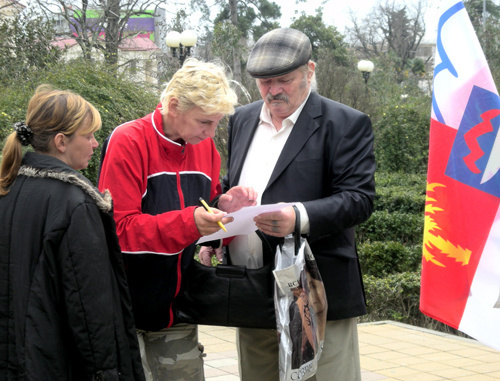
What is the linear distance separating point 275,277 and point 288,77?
0.92m

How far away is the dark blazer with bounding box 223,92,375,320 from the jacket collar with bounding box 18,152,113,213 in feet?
2.95

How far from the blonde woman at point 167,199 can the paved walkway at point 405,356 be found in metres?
2.00

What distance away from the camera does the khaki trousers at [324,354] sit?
9.62ft

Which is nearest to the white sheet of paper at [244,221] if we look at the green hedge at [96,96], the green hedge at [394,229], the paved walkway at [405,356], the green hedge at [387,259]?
the paved walkway at [405,356]

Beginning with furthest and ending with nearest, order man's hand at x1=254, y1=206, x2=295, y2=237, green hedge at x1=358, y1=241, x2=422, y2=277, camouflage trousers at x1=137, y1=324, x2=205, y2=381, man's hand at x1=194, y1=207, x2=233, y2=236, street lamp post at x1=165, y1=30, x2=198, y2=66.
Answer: street lamp post at x1=165, y1=30, x2=198, y2=66
green hedge at x1=358, y1=241, x2=422, y2=277
camouflage trousers at x1=137, y1=324, x2=205, y2=381
man's hand at x1=254, y1=206, x2=295, y2=237
man's hand at x1=194, y1=207, x2=233, y2=236

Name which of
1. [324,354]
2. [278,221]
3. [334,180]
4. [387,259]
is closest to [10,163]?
[278,221]

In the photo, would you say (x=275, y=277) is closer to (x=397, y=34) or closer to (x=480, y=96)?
(x=480, y=96)

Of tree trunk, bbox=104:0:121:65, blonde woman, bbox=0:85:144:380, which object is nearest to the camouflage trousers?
blonde woman, bbox=0:85:144:380

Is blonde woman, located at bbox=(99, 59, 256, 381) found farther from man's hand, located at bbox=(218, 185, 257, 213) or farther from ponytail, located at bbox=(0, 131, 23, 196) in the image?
ponytail, located at bbox=(0, 131, 23, 196)

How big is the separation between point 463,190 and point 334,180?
64cm

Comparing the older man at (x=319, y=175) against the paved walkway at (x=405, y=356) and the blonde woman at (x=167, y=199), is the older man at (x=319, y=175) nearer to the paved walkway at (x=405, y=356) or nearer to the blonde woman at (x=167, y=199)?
the blonde woman at (x=167, y=199)

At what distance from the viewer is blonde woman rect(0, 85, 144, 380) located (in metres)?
2.17

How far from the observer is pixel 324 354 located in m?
2.93

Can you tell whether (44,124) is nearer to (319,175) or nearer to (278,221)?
(278,221)
